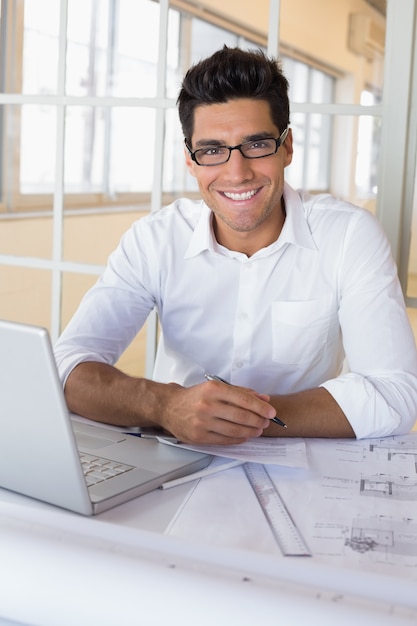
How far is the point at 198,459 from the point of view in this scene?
1.36 meters

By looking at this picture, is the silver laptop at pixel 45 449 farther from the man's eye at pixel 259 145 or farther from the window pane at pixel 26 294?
the window pane at pixel 26 294

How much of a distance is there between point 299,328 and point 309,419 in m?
0.46

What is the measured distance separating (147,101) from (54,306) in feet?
2.56

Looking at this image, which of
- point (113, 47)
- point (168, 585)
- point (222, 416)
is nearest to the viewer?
point (168, 585)

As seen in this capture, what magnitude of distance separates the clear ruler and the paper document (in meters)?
0.02

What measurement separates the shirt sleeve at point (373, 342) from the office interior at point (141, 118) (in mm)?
462

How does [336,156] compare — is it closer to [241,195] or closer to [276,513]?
[241,195]

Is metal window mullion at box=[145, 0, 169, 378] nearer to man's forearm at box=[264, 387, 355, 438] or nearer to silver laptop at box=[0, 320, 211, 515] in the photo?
man's forearm at box=[264, 387, 355, 438]

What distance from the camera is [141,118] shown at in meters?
2.71

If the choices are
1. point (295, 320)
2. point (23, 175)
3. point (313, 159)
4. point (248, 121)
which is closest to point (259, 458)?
point (295, 320)

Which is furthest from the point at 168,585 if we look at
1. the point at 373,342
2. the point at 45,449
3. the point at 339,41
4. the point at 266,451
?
the point at 339,41

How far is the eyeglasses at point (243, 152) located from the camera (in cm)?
194

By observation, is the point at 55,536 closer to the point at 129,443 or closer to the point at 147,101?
the point at 129,443

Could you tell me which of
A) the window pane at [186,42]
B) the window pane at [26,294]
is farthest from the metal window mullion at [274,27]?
the window pane at [26,294]
